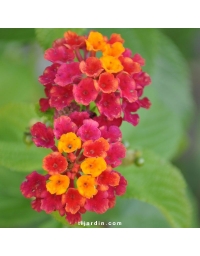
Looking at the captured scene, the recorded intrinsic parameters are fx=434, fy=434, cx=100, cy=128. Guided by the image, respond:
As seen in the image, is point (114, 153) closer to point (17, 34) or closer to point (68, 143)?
point (68, 143)

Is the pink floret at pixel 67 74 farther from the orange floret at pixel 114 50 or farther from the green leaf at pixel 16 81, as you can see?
the green leaf at pixel 16 81

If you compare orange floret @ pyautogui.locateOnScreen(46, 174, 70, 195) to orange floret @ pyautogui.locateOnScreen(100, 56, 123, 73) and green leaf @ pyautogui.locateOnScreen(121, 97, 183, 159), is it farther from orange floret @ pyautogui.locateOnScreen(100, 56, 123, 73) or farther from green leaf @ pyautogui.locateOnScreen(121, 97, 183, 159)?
green leaf @ pyautogui.locateOnScreen(121, 97, 183, 159)

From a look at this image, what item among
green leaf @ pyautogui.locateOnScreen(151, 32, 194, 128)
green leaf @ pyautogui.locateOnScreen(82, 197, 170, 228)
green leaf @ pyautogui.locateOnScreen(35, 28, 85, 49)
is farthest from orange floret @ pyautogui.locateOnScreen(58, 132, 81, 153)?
green leaf @ pyautogui.locateOnScreen(151, 32, 194, 128)

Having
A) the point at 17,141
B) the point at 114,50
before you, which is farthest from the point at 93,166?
the point at 17,141

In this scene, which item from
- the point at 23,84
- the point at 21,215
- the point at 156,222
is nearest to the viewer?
the point at 21,215

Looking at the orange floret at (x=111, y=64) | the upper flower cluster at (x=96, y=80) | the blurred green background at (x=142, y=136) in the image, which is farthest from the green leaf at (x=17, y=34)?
the orange floret at (x=111, y=64)

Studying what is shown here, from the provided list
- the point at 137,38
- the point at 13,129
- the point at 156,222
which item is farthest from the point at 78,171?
the point at 156,222

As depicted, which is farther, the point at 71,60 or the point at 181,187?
the point at 181,187
